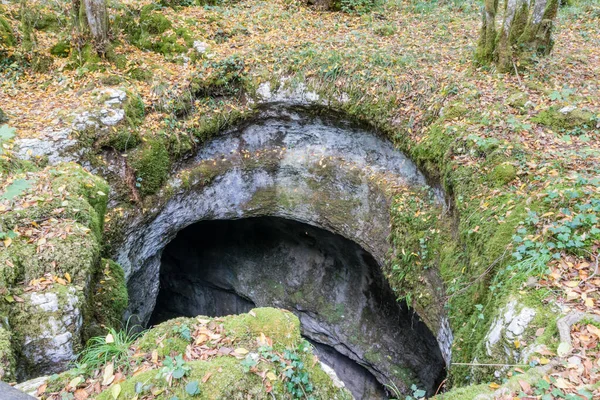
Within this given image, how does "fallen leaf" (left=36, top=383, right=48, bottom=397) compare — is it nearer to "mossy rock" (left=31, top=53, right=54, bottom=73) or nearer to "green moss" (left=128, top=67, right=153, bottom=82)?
"green moss" (left=128, top=67, right=153, bottom=82)

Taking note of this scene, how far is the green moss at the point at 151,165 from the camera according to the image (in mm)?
7758

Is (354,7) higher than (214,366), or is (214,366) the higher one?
(354,7)

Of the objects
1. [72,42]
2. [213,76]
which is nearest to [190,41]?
[213,76]

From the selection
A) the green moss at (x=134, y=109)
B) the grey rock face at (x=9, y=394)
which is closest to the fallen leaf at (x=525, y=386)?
the grey rock face at (x=9, y=394)

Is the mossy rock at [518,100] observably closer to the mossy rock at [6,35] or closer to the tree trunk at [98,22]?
the tree trunk at [98,22]

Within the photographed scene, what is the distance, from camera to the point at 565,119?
625 centimetres

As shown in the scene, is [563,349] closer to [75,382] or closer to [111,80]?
[75,382]

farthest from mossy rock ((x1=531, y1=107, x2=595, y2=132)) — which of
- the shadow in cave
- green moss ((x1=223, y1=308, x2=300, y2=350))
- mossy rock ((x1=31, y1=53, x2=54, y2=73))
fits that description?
mossy rock ((x1=31, y1=53, x2=54, y2=73))

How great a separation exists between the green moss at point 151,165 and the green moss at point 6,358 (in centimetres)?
459

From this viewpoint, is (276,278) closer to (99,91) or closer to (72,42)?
(99,91)

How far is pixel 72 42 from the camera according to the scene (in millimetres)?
8891

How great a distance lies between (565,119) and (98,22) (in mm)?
9890

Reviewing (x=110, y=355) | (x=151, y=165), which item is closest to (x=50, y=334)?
(x=110, y=355)

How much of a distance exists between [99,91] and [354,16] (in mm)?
7927
